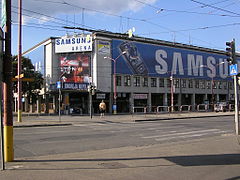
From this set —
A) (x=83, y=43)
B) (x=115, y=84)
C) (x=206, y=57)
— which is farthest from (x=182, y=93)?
(x=83, y=43)

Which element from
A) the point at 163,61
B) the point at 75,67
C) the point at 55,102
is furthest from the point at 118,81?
the point at 163,61

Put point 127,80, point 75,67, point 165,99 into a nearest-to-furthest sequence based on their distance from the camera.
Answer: point 75,67
point 127,80
point 165,99

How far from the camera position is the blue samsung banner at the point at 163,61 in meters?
47.9

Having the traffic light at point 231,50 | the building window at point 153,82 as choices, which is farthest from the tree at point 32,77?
the traffic light at point 231,50

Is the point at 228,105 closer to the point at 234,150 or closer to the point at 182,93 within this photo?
the point at 182,93

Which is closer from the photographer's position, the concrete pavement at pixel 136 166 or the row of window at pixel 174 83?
the concrete pavement at pixel 136 166

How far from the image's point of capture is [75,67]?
4500cm

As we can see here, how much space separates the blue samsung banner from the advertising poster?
504 centimetres

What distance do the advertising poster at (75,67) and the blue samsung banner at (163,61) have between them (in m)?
5.04

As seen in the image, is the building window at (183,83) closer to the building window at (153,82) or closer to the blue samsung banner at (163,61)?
the blue samsung banner at (163,61)

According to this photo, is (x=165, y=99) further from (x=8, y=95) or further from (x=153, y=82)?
(x=8, y=95)

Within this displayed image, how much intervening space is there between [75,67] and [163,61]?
1752 cm

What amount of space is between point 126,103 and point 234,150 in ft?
132

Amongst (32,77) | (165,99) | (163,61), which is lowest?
(165,99)
